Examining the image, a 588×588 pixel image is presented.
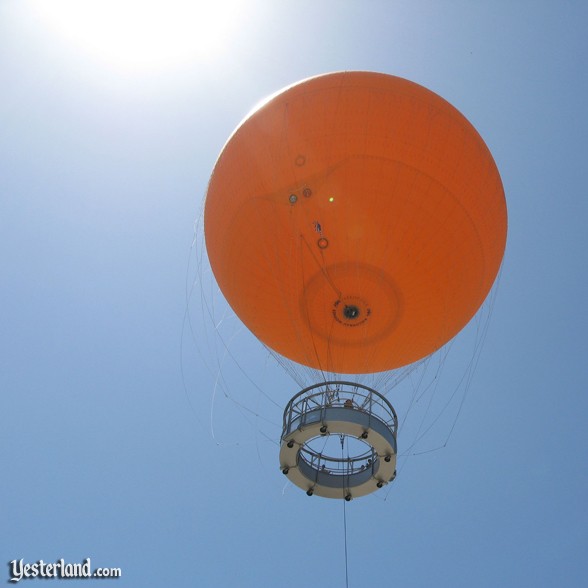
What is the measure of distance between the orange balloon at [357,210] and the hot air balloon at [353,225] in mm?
30

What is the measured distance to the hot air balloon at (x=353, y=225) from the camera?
13.7m

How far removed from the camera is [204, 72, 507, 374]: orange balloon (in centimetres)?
1370

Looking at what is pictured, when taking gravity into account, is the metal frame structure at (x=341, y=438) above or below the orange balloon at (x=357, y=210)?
below

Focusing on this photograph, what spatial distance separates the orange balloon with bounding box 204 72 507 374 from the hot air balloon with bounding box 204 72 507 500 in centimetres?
3

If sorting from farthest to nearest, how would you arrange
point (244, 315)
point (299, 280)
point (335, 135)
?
point (244, 315) < point (299, 280) < point (335, 135)

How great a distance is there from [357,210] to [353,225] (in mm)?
355

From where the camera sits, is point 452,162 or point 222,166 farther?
point 222,166

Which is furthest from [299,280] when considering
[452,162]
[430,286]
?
[452,162]

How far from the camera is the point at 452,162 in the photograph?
46.0 ft

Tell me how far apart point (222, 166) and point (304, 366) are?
6007 millimetres

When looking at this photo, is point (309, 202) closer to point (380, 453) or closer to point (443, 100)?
point (443, 100)

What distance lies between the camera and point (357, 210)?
1376cm

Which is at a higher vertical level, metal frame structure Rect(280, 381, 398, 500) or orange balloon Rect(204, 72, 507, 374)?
orange balloon Rect(204, 72, 507, 374)

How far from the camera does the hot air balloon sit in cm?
1371
